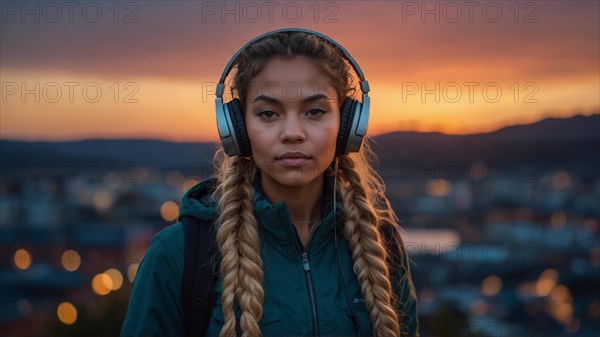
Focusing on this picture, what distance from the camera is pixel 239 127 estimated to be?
280 centimetres

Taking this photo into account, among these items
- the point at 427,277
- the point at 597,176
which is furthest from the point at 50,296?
the point at 597,176

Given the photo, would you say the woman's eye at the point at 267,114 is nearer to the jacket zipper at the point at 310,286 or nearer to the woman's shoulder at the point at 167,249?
the jacket zipper at the point at 310,286

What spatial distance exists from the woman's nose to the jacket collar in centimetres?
25

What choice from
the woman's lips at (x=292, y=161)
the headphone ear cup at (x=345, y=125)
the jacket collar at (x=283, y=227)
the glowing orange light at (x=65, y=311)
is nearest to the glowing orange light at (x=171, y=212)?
the jacket collar at (x=283, y=227)

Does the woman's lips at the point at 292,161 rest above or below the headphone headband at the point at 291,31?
below

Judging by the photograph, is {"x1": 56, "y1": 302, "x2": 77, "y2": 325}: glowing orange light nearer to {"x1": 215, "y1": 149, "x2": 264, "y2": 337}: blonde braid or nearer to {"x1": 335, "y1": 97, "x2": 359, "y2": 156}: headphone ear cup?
{"x1": 215, "y1": 149, "x2": 264, "y2": 337}: blonde braid

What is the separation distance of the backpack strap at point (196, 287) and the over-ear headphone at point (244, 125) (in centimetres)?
40

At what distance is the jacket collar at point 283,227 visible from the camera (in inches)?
109

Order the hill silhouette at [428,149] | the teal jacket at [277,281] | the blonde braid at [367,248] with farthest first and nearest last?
the hill silhouette at [428,149]
the blonde braid at [367,248]
the teal jacket at [277,281]

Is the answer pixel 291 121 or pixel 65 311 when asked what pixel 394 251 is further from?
pixel 65 311

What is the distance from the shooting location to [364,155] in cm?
335

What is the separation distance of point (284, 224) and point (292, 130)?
1.20 feet

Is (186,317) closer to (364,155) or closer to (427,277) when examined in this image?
(364,155)

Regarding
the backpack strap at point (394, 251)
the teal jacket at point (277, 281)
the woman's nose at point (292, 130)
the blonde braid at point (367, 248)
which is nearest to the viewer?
the teal jacket at point (277, 281)
